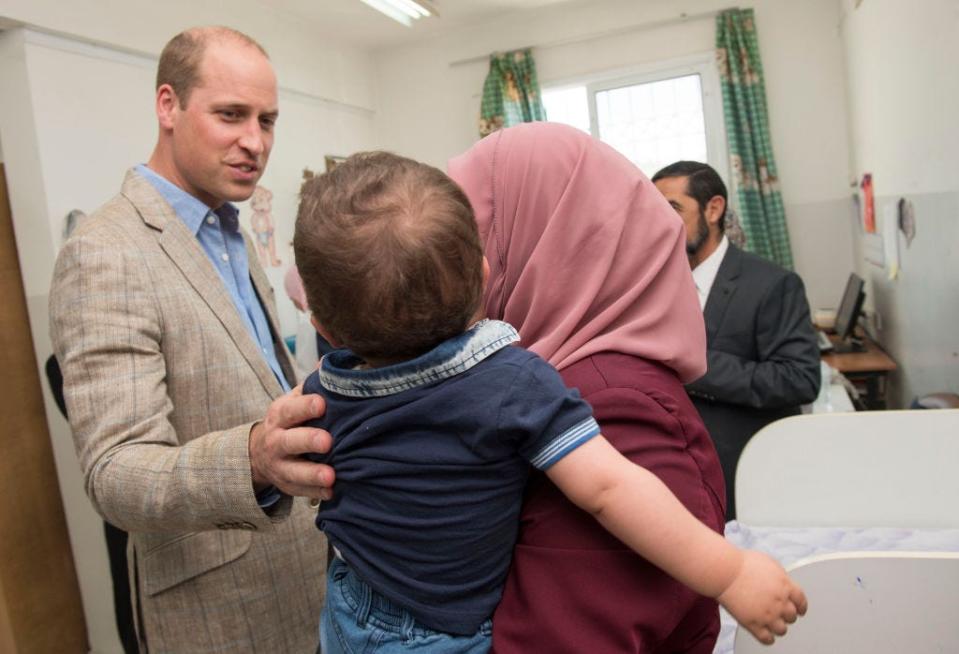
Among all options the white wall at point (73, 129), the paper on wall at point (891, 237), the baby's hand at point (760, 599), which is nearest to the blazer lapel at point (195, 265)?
the baby's hand at point (760, 599)

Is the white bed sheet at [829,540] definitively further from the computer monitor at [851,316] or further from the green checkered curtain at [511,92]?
the green checkered curtain at [511,92]

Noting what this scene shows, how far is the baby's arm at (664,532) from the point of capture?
73 centimetres

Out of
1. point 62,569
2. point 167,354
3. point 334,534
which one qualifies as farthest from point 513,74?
point 334,534

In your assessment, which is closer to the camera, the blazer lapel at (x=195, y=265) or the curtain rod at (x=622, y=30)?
the blazer lapel at (x=195, y=265)

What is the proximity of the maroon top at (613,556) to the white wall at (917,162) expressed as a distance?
2.22 metres

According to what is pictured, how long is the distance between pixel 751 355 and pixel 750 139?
3.59 meters

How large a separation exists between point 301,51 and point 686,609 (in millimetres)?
5218

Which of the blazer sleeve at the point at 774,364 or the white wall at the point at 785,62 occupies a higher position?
the white wall at the point at 785,62

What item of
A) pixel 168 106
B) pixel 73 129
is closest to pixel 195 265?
pixel 168 106

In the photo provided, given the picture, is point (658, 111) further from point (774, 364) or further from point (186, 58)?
point (186, 58)

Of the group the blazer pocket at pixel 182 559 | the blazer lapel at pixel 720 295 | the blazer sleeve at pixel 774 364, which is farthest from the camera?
the blazer lapel at pixel 720 295

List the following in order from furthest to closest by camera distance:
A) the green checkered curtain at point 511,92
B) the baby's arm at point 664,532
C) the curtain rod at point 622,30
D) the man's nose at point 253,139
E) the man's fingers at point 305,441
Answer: the green checkered curtain at point 511,92 → the curtain rod at point 622,30 → the man's nose at point 253,139 → the man's fingers at point 305,441 → the baby's arm at point 664,532

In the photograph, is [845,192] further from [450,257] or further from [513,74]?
[450,257]

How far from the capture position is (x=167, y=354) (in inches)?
48.7
